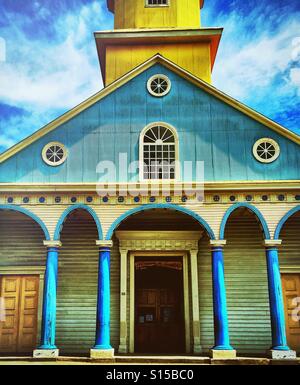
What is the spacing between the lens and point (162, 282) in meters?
15.1

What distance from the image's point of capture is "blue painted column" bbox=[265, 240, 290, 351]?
40.5 feet

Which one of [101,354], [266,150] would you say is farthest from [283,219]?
[101,354]

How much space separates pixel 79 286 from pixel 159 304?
264 cm

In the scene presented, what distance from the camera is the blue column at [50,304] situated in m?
12.4

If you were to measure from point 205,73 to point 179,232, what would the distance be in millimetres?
6768

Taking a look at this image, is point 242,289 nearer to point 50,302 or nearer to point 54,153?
point 50,302

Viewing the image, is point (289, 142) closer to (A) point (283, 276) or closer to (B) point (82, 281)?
(A) point (283, 276)

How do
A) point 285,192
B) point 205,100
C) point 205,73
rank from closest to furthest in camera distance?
point 285,192 < point 205,100 < point 205,73

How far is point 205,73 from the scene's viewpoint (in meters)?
17.8

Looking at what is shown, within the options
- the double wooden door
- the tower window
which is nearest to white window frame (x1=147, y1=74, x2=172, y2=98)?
the tower window

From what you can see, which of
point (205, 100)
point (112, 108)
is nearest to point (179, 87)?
point (205, 100)

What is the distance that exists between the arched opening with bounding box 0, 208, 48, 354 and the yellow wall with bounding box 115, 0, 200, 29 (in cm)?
909

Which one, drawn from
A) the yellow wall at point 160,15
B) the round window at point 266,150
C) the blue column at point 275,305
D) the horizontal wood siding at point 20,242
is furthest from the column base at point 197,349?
the yellow wall at point 160,15

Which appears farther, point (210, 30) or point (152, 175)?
point (210, 30)
